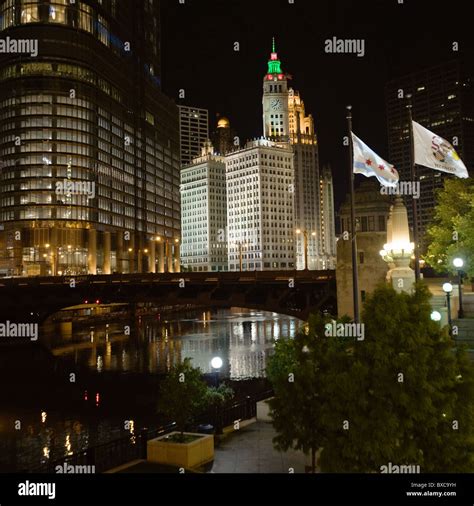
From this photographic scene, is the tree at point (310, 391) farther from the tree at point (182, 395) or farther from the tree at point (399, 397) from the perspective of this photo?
the tree at point (182, 395)

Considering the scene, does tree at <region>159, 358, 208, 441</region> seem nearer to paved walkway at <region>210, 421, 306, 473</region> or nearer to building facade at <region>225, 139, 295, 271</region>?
paved walkway at <region>210, 421, 306, 473</region>

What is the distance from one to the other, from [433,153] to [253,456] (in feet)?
40.5

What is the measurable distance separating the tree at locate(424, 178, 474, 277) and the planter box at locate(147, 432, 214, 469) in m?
18.7

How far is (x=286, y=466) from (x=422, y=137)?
486 inches

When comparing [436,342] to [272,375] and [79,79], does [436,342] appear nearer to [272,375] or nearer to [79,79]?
[272,375]

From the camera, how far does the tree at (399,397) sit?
440 inches

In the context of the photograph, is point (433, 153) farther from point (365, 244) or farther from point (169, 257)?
point (169, 257)

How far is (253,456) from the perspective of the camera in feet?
54.5

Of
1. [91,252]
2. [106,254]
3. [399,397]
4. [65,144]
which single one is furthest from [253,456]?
[106,254]

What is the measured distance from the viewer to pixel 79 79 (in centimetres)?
11956

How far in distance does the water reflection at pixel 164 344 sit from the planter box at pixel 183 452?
30.1 meters

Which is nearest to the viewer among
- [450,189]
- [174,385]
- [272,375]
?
[174,385]

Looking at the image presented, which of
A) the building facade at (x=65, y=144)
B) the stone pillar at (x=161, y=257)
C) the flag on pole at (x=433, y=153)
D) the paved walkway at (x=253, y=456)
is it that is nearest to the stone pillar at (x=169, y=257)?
the stone pillar at (x=161, y=257)

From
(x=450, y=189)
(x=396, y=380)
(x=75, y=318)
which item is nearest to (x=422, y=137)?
(x=396, y=380)
